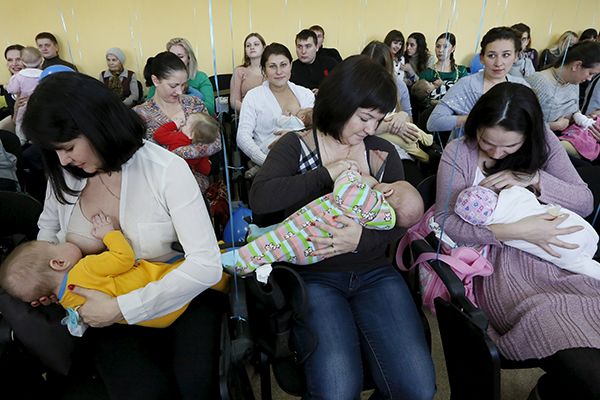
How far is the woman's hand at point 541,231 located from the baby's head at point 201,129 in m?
1.33

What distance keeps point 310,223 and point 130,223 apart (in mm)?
505

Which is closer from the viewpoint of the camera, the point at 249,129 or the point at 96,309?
the point at 96,309

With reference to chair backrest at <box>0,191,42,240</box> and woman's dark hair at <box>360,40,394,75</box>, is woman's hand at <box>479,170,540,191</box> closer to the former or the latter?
woman's dark hair at <box>360,40,394,75</box>

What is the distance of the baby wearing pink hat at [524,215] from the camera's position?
1136mm

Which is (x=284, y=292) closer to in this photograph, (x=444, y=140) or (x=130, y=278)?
(x=130, y=278)

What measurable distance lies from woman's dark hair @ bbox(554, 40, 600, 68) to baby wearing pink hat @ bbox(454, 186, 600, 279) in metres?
1.18

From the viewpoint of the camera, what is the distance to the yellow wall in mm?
2529

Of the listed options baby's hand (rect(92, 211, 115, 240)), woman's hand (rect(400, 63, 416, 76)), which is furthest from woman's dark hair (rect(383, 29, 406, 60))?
baby's hand (rect(92, 211, 115, 240))

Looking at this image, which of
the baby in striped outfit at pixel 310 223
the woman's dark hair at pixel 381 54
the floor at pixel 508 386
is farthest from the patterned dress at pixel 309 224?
the woman's dark hair at pixel 381 54

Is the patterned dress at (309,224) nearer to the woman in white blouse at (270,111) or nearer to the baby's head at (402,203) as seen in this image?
the baby's head at (402,203)

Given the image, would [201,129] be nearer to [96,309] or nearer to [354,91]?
[354,91]

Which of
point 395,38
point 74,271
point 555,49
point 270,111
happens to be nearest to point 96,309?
point 74,271

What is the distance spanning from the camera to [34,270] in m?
0.88

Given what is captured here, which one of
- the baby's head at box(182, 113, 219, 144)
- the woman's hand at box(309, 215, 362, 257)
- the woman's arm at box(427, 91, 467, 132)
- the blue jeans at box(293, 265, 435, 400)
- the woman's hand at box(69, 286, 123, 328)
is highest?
the woman's arm at box(427, 91, 467, 132)
